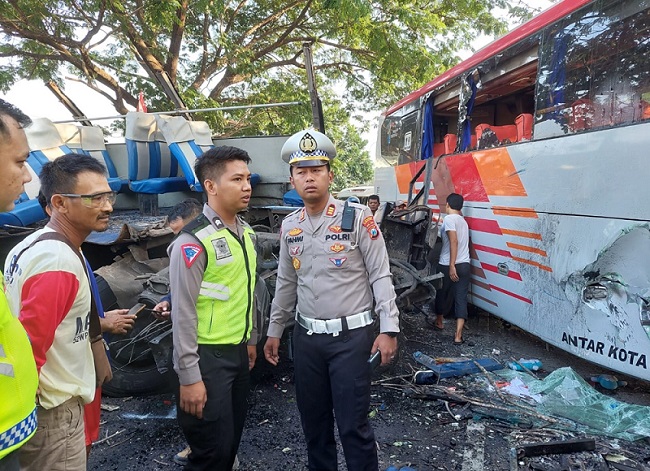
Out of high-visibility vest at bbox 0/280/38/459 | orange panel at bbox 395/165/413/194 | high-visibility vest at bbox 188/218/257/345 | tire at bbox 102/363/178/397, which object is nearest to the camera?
high-visibility vest at bbox 0/280/38/459

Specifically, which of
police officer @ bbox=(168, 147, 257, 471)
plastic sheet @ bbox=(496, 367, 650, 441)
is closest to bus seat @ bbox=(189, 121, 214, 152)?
police officer @ bbox=(168, 147, 257, 471)

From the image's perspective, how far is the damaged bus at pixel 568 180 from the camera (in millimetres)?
3244

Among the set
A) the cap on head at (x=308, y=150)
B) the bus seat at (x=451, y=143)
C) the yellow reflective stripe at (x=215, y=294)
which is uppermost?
the bus seat at (x=451, y=143)

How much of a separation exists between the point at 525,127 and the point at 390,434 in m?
3.22

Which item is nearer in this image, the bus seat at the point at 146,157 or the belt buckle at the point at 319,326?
the belt buckle at the point at 319,326

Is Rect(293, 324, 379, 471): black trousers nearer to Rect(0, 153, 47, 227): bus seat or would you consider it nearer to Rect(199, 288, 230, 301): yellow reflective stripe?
Rect(199, 288, 230, 301): yellow reflective stripe

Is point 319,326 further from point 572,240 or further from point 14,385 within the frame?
point 572,240

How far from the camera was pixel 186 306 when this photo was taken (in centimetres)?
196

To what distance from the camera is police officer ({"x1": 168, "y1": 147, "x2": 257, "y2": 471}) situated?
1.95m

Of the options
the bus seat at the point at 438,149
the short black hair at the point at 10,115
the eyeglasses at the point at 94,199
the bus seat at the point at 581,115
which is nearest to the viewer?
the short black hair at the point at 10,115

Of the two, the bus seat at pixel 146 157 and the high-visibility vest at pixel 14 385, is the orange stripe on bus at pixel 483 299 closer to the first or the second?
the bus seat at pixel 146 157

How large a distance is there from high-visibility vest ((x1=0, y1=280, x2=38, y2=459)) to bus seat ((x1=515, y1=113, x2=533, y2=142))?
4.42m

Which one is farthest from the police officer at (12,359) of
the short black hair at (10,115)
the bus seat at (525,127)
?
the bus seat at (525,127)

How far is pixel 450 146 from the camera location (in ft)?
19.5
